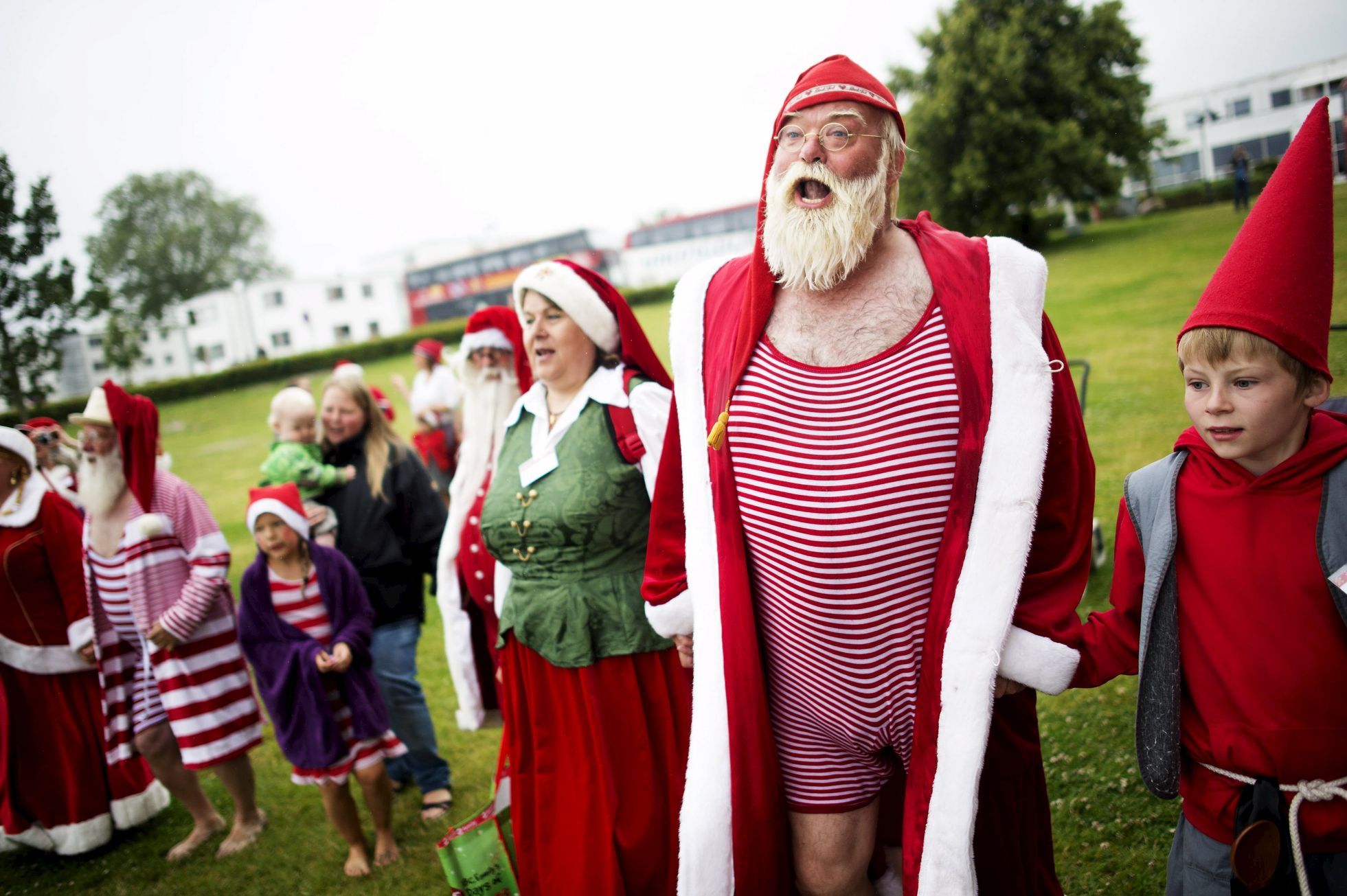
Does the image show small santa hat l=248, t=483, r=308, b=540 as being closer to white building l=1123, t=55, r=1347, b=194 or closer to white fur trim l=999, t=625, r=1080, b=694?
white fur trim l=999, t=625, r=1080, b=694

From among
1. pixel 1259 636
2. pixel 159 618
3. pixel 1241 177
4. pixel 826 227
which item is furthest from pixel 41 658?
pixel 1241 177

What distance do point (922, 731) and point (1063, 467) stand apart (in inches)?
25.8

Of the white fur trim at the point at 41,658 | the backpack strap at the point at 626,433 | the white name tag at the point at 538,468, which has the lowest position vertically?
the white fur trim at the point at 41,658

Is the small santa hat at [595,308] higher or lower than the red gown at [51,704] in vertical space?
higher

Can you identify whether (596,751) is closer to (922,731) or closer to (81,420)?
(922,731)

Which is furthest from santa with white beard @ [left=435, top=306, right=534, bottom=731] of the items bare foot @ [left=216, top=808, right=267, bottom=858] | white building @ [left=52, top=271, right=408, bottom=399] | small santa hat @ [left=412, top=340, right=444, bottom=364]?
white building @ [left=52, top=271, right=408, bottom=399]

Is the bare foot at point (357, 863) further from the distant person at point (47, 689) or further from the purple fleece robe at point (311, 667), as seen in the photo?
the distant person at point (47, 689)

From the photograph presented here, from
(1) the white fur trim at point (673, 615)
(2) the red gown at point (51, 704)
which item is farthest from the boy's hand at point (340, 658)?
(1) the white fur trim at point (673, 615)

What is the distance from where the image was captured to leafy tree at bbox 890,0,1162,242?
14922 millimetres

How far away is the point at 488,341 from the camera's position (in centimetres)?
360

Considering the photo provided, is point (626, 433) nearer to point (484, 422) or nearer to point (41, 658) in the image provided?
point (484, 422)

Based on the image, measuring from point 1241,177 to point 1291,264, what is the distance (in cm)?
665

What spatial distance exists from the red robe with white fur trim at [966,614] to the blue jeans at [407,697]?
2.40 meters

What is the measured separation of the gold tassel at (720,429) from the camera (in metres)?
1.94
